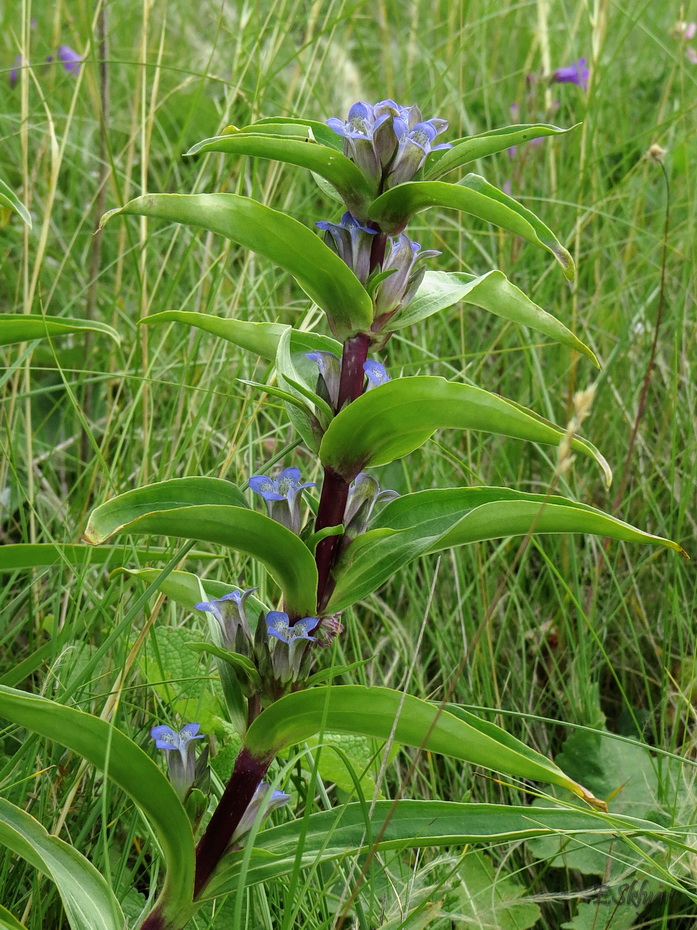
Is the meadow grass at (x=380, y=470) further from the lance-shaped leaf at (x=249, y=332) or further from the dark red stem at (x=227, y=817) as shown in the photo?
the lance-shaped leaf at (x=249, y=332)

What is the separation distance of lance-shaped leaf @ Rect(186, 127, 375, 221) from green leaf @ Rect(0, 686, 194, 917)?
449mm

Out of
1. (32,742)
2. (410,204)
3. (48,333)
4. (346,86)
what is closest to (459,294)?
(410,204)

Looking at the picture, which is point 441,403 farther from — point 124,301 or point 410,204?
point 124,301

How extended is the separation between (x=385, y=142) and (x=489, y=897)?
2.96ft

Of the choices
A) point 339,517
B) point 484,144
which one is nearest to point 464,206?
point 484,144

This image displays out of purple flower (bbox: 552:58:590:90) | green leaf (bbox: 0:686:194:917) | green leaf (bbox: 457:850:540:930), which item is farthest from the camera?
purple flower (bbox: 552:58:590:90)

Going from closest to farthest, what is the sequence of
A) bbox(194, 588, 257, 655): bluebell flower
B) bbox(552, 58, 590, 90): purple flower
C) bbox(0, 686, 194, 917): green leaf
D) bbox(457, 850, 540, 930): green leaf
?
bbox(0, 686, 194, 917): green leaf
bbox(194, 588, 257, 655): bluebell flower
bbox(457, 850, 540, 930): green leaf
bbox(552, 58, 590, 90): purple flower

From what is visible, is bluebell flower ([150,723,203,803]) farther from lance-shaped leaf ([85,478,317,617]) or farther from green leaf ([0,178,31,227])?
green leaf ([0,178,31,227])

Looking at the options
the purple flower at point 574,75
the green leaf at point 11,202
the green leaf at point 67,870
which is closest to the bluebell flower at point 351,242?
the green leaf at point 11,202

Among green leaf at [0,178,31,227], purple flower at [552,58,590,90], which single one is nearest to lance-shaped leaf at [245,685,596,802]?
green leaf at [0,178,31,227]

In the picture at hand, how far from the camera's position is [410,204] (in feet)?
2.50

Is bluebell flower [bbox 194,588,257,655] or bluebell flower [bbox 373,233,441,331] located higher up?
bluebell flower [bbox 373,233,441,331]

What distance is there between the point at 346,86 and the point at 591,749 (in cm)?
189

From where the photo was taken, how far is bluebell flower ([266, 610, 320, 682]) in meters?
0.76
